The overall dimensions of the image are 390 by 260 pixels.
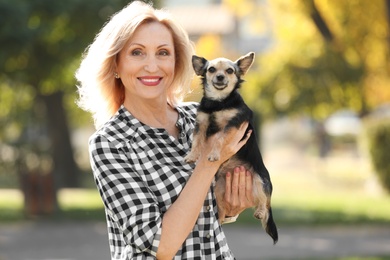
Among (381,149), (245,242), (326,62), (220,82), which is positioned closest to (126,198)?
(220,82)

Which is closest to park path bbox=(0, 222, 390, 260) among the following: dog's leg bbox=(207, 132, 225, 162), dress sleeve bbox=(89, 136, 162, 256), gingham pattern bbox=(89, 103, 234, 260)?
dog's leg bbox=(207, 132, 225, 162)

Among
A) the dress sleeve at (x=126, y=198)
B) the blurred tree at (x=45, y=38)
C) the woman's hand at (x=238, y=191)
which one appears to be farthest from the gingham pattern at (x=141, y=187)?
the blurred tree at (x=45, y=38)

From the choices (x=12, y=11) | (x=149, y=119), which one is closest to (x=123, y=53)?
(x=149, y=119)

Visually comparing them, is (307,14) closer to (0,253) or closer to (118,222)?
(0,253)

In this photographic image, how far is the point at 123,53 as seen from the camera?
371 centimetres

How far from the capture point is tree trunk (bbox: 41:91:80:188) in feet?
73.4

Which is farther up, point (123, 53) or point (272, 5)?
point (272, 5)

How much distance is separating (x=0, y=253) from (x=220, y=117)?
9758mm

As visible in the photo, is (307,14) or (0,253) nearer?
(0,253)

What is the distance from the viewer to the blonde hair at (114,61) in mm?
3658

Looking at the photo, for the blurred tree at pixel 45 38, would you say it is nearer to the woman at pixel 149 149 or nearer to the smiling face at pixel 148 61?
the woman at pixel 149 149

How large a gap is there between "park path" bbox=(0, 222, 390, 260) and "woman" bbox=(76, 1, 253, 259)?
7.93m

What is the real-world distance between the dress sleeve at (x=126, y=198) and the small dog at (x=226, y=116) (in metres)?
0.41

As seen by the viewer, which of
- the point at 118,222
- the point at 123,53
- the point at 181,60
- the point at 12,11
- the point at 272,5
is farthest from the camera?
the point at 272,5
